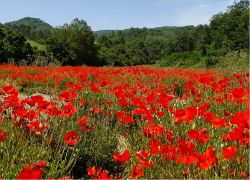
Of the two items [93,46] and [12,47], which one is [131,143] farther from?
[93,46]

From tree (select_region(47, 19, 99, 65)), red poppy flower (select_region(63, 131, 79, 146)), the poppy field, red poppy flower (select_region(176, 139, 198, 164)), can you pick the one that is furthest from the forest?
red poppy flower (select_region(176, 139, 198, 164))

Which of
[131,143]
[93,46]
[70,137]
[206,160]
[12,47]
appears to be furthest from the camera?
[93,46]

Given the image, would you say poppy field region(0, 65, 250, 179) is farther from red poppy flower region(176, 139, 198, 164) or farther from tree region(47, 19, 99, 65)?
tree region(47, 19, 99, 65)

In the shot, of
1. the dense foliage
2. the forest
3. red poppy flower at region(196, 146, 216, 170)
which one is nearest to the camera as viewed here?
red poppy flower at region(196, 146, 216, 170)

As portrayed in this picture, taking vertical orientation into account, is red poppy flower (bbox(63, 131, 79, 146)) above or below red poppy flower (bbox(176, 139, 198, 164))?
below

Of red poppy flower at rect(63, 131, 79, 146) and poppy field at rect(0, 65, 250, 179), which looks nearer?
poppy field at rect(0, 65, 250, 179)

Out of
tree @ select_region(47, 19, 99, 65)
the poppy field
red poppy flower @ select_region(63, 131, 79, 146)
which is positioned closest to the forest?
tree @ select_region(47, 19, 99, 65)

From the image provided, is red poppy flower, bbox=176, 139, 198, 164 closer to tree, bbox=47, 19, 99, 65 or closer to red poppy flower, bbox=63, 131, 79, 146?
red poppy flower, bbox=63, 131, 79, 146

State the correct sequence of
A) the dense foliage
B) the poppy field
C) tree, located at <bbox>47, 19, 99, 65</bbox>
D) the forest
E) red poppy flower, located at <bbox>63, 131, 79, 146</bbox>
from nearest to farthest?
the poppy field
red poppy flower, located at <bbox>63, 131, 79, 146</bbox>
the dense foliage
the forest
tree, located at <bbox>47, 19, 99, 65</bbox>

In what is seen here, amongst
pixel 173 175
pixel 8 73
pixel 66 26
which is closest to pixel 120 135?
pixel 173 175

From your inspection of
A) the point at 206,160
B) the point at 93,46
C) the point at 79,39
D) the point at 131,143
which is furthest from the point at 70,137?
the point at 93,46

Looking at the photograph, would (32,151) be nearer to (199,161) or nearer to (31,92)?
(199,161)

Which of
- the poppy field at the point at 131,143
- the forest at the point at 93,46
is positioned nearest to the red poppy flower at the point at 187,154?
the poppy field at the point at 131,143

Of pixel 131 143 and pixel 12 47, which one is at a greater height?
pixel 12 47
